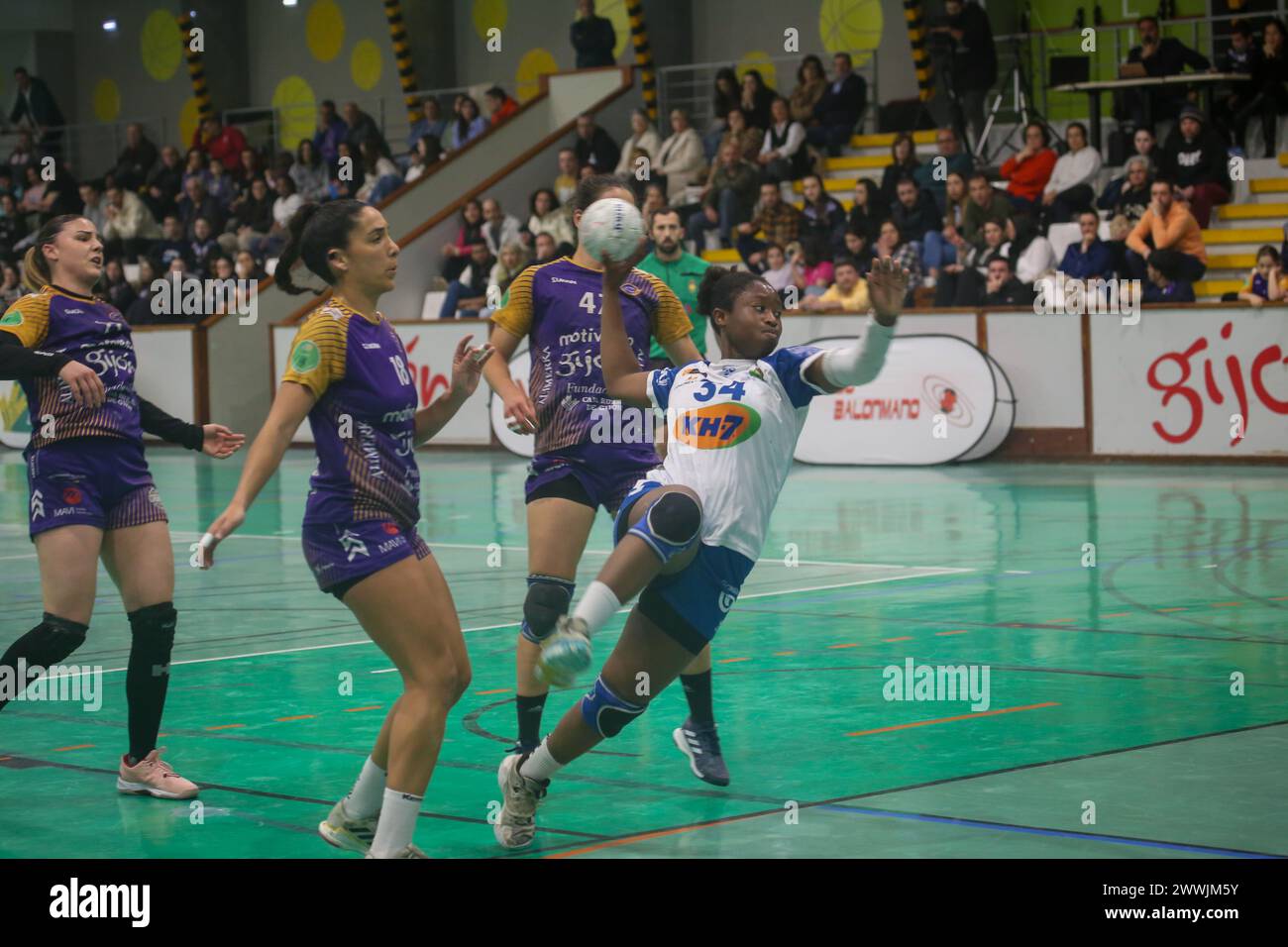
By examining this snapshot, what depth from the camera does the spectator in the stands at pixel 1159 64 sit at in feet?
75.6

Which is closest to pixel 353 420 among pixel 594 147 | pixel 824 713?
pixel 824 713

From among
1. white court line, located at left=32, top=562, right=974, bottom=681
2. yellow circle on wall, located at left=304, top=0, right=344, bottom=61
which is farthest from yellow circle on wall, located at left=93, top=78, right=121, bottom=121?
white court line, located at left=32, top=562, right=974, bottom=681

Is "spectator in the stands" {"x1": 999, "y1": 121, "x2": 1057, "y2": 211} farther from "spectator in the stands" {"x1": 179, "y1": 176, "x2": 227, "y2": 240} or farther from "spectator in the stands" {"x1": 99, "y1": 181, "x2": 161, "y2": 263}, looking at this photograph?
"spectator in the stands" {"x1": 99, "y1": 181, "x2": 161, "y2": 263}

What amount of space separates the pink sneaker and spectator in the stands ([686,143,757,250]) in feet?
62.7

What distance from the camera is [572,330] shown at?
24.4 ft

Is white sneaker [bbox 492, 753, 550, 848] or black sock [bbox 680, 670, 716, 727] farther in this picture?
black sock [bbox 680, 670, 716, 727]

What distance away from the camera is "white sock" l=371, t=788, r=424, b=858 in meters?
5.41

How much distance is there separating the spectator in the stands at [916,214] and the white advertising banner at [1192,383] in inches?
128

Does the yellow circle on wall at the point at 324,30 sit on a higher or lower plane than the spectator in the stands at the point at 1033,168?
higher

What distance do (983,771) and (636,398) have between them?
6.00ft

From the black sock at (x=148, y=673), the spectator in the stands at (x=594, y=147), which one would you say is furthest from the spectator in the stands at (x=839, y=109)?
the black sock at (x=148, y=673)

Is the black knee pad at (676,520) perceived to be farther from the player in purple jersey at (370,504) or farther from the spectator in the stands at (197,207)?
the spectator in the stands at (197,207)
